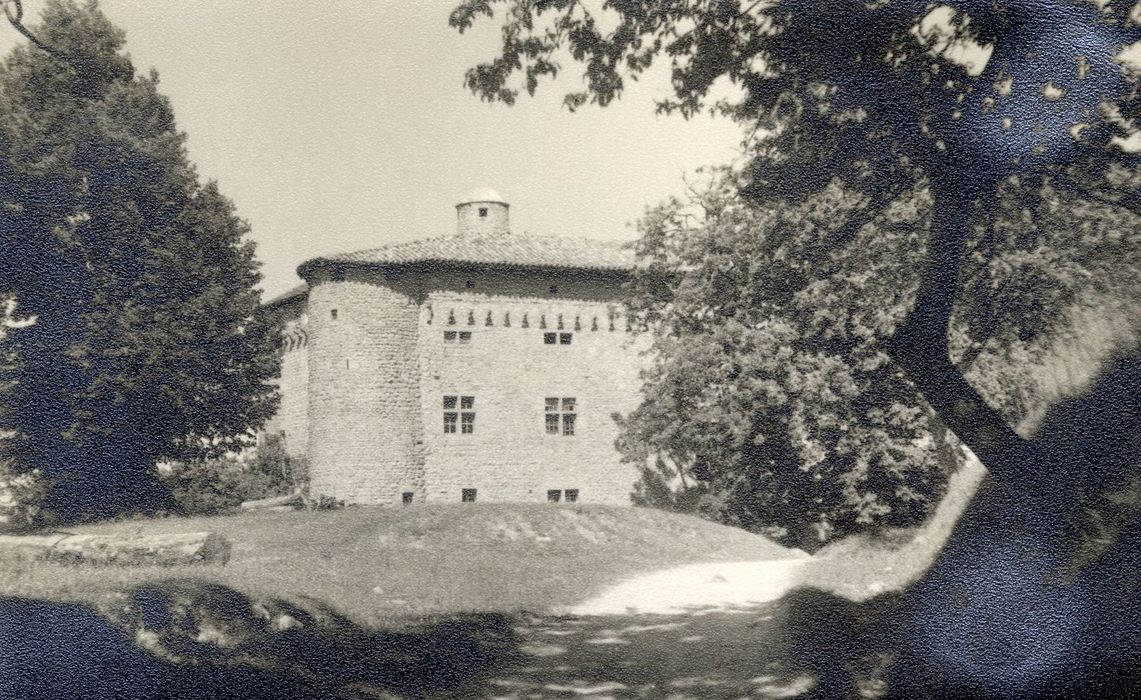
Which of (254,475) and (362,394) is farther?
(254,475)

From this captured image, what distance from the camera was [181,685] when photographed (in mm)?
5941

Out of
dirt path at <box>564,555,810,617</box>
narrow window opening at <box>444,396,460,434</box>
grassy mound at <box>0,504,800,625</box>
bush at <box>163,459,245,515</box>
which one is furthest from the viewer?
narrow window opening at <box>444,396,460,434</box>

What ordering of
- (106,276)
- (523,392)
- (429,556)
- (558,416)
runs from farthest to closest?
(558,416) → (523,392) → (106,276) → (429,556)

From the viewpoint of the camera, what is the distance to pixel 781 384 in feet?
61.0

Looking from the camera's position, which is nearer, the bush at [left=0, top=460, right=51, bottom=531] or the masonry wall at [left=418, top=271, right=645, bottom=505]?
the bush at [left=0, top=460, right=51, bottom=531]

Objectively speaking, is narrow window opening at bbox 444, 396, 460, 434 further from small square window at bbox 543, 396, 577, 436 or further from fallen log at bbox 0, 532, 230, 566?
fallen log at bbox 0, 532, 230, 566

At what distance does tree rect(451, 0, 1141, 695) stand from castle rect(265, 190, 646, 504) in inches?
671

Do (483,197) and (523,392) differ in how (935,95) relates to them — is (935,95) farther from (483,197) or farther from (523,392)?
(483,197)

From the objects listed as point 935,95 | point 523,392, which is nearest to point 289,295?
point 523,392

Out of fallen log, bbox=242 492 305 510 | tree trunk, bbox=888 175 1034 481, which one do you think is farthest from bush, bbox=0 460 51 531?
tree trunk, bbox=888 175 1034 481

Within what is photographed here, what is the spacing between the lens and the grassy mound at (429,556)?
31.2 ft

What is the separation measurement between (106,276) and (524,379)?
14888 millimetres

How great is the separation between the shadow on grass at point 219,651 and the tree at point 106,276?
5757mm

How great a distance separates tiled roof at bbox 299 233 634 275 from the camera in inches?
1025
